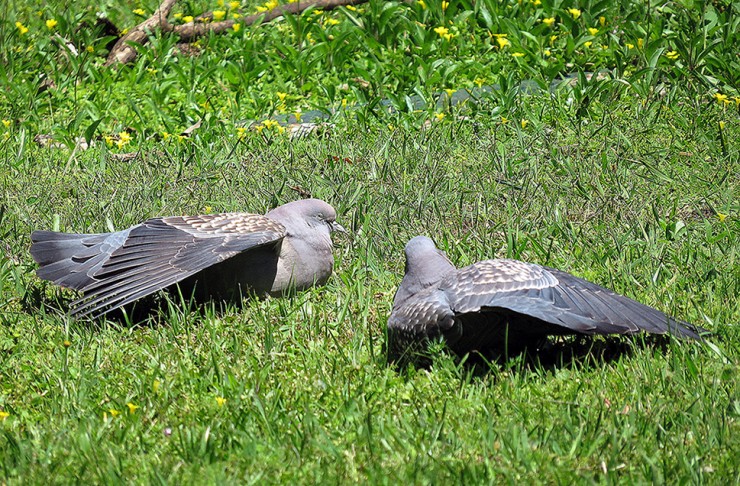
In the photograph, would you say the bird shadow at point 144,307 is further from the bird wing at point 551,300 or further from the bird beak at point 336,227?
the bird wing at point 551,300

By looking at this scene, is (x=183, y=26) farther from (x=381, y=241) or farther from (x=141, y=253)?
(x=141, y=253)

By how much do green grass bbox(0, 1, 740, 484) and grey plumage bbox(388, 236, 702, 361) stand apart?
0.13m

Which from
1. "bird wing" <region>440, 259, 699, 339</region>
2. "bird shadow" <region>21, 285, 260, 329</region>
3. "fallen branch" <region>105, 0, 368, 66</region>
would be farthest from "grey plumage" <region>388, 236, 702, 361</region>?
"fallen branch" <region>105, 0, 368, 66</region>

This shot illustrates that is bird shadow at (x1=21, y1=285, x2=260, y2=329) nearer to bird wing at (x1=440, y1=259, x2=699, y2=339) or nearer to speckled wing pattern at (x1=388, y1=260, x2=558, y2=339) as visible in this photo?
speckled wing pattern at (x1=388, y1=260, x2=558, y2=339)

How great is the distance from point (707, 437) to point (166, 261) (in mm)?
2868

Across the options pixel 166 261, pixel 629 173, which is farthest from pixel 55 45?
pixel 629 173

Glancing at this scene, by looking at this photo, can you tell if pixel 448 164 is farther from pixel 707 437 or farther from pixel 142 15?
pixel 142 15

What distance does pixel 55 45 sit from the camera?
9500 mm

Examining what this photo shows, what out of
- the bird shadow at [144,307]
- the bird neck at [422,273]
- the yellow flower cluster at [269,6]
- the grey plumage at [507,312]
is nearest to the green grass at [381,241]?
the bird shadow at [144,307]

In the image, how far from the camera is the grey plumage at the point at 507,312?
14.3 ft

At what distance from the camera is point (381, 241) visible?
6086 mm

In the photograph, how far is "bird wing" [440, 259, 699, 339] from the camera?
4328 mm

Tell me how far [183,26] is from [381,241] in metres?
4.45

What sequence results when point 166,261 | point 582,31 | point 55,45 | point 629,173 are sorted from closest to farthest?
point 166,261 → point 629,173 → point 582,31 → point 55,45
